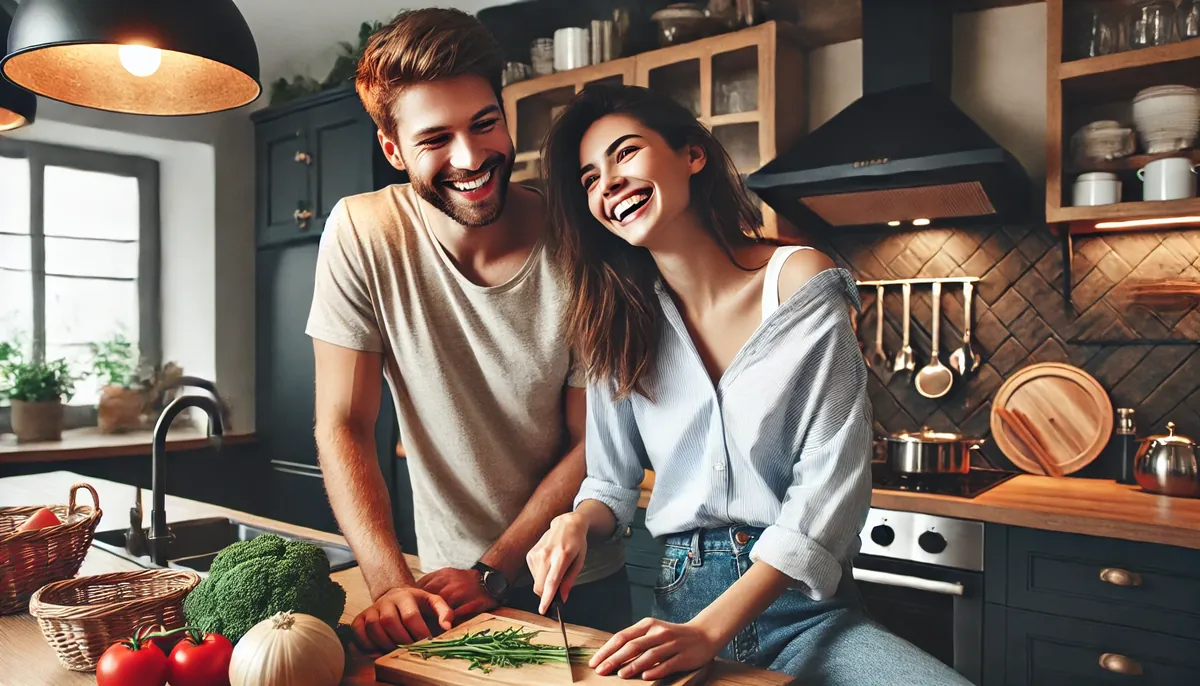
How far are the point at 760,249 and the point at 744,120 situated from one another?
1414 mm

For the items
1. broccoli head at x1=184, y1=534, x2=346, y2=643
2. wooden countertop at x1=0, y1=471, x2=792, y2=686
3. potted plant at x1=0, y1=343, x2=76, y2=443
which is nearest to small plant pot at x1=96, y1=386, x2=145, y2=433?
Result: potted plant at x1=0, y1=343, x2=76, y2=443

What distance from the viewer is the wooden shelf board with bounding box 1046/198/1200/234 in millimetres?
1923

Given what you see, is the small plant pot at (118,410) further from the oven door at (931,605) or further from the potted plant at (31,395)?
the oven door at (931,605)

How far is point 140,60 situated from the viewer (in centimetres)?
128

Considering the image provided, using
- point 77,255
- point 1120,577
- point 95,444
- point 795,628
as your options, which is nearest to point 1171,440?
point 1120,577

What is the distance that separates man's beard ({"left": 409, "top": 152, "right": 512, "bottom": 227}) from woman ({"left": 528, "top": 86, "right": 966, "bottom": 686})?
3.2 inches

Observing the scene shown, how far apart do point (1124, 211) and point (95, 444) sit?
337cm

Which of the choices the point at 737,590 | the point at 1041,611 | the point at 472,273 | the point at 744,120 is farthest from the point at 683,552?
the point at 744,120

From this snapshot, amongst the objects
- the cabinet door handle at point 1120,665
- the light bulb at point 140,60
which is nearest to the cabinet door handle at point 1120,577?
the cabinet door handle at point 1120,665

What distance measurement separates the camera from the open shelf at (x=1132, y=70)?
1.93 meters

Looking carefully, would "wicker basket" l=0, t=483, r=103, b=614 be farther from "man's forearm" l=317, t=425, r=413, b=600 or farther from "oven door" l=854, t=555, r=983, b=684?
"oven door" l=854, t=555, r=983, b=684

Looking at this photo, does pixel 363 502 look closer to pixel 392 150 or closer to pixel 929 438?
pixel 392 150

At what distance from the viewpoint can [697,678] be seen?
84 cm

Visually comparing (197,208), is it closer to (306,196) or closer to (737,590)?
(306,196)
